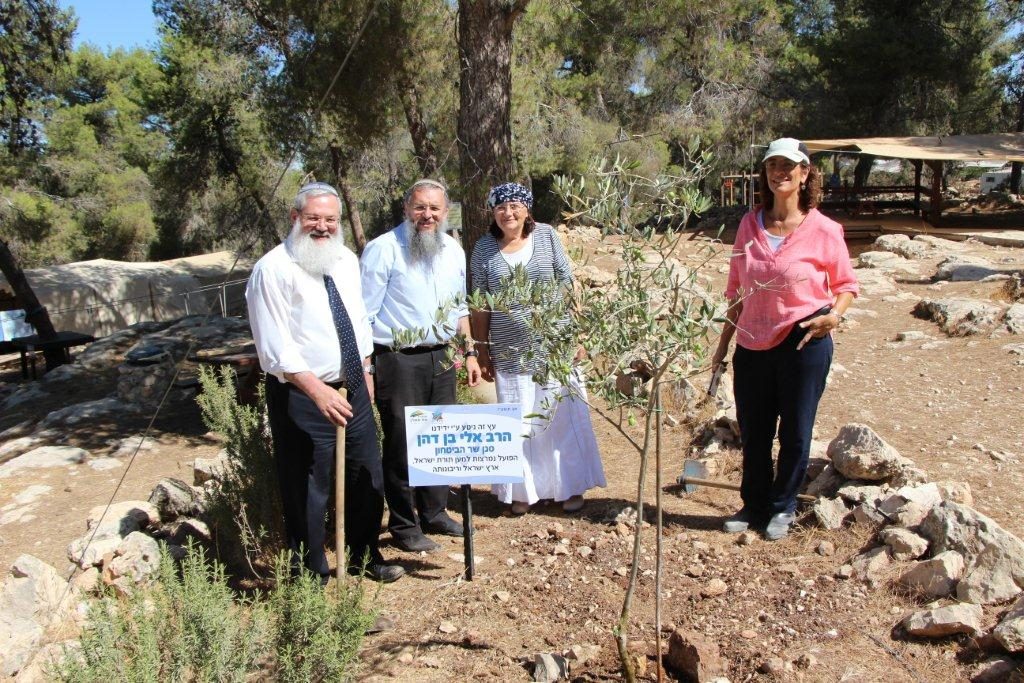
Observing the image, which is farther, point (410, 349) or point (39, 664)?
point (410, 349)

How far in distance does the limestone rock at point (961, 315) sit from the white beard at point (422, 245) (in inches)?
199

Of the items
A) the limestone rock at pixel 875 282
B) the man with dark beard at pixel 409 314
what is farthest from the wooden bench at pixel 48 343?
the limestone rock at pixel 875 282

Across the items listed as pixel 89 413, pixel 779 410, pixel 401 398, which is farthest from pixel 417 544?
pixel 89 413

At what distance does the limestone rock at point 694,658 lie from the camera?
103 inches

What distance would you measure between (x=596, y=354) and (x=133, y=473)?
4.70 metres

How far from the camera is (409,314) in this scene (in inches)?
144

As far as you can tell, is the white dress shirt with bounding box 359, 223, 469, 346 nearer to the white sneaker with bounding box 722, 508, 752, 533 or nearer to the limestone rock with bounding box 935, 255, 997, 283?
the white sneaker with bounding box 722, 508, 752, 533

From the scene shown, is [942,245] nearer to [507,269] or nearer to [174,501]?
[507,269]

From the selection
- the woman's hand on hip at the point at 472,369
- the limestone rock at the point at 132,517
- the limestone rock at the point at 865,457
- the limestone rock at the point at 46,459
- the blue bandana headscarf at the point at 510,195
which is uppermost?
the blue bandana headscarf at the point at 510,195

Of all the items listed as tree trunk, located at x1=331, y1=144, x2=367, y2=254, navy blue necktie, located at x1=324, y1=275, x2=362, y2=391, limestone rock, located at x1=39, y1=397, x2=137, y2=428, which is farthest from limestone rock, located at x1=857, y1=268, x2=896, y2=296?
tree trunk, located at x1=331, y1=144, x2=367, y2=254

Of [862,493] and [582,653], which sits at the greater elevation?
[862,493]

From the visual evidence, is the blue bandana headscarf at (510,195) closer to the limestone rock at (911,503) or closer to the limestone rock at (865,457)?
the limestone rock at (865,457)

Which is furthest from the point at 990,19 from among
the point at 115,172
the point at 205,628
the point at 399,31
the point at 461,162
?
the point at 115,172

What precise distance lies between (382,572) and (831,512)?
6.35 ft
